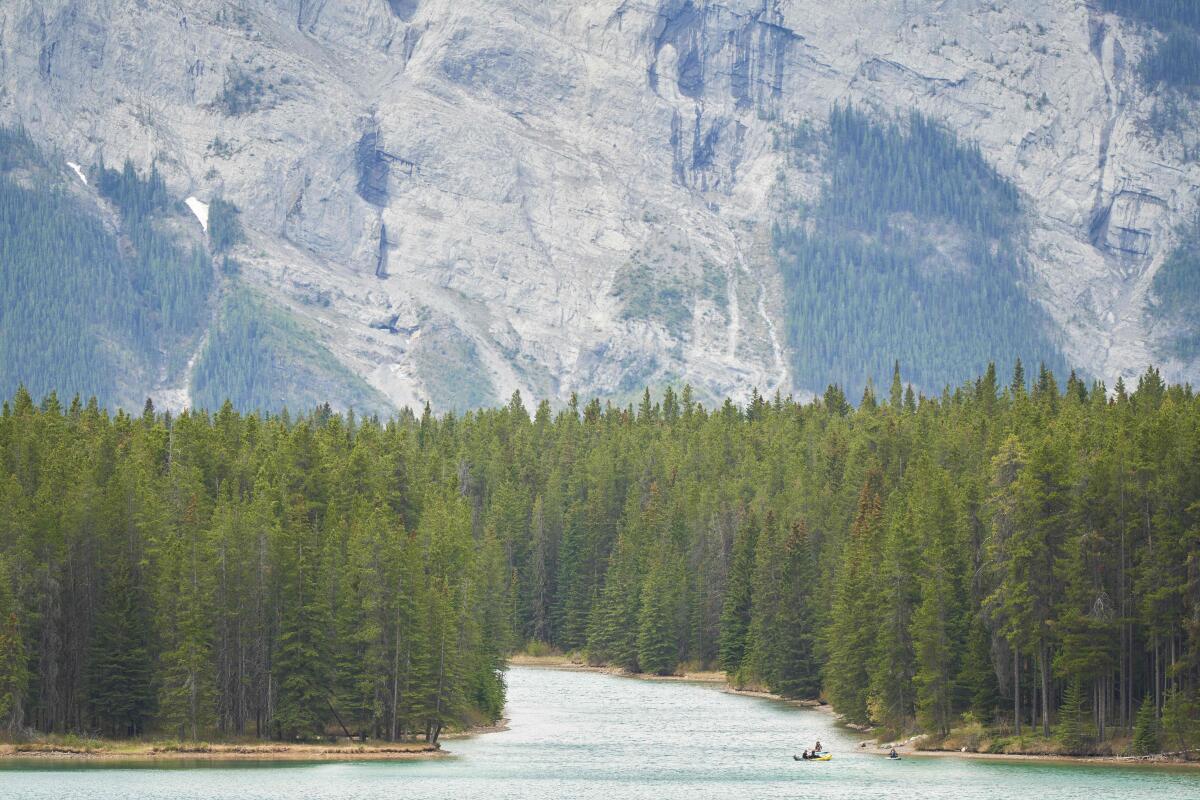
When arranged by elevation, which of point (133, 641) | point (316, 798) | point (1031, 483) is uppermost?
point (1031, 483)

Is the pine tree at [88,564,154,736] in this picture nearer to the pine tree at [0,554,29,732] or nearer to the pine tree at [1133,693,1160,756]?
the pine tree at [0,554,29,732]

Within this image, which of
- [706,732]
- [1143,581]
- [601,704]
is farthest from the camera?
[601,704]

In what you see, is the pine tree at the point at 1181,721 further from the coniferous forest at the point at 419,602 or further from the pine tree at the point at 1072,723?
the pine tree at the point at 1072,723

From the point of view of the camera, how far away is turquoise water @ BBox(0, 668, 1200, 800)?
101 m

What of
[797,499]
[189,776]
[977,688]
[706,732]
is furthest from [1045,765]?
[797,499]

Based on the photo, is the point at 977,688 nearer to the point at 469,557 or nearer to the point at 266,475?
the point at 469,557

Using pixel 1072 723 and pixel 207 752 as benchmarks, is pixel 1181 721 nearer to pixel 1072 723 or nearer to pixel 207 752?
pixel 1072 723

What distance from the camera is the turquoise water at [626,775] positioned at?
331 feet

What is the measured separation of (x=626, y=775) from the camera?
113500mm

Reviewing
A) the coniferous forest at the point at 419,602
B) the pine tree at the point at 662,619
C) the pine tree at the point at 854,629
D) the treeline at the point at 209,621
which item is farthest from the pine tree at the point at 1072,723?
the pine tree at the point at 662,619

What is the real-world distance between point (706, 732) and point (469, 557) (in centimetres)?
2003

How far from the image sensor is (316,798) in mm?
100188

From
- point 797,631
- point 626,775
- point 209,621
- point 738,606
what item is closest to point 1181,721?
point 626,775

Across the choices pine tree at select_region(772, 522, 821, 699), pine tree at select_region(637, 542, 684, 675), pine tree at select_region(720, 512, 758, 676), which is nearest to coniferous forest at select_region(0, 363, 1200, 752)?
pine tree at select_region(772, 522, 821, 699)
